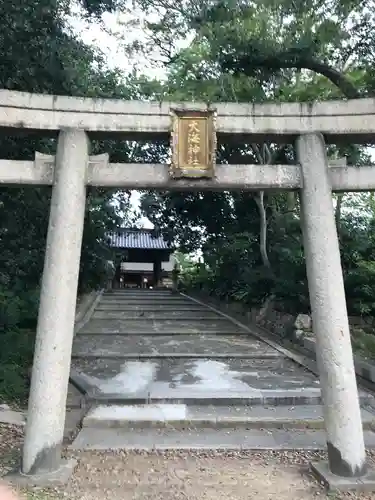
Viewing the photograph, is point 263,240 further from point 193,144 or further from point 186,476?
point 186,476

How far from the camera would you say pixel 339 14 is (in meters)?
9.48

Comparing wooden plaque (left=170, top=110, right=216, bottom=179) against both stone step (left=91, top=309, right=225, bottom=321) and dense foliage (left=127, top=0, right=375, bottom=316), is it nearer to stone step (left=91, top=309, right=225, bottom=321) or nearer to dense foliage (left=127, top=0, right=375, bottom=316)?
dense foliage (left=127, top=0, right=375, bottom=316)

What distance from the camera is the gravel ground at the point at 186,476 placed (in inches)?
183

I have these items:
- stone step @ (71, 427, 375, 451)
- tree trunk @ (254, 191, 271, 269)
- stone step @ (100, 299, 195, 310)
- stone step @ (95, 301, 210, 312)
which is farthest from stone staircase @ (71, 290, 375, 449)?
stone step @ (100, 299, 195, 310)

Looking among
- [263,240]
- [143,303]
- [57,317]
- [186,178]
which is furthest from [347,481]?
[143,303]

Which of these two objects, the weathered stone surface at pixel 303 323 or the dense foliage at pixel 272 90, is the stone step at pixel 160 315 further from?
the weathered stone surface at pixel 303 323

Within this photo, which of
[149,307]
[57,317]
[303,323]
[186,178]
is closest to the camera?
[57,317]

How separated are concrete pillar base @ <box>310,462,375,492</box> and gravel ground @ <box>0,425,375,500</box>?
0.07 m

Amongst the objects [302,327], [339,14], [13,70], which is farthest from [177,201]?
[13,70]

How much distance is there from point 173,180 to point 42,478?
129 inches

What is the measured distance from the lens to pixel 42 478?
4656mm

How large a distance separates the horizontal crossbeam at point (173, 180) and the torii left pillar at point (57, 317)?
0.18 meters

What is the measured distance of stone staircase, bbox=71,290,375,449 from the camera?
6370mm

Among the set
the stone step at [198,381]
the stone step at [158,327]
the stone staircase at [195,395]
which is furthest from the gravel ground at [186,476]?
the stone step at [158,327]
